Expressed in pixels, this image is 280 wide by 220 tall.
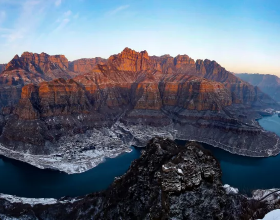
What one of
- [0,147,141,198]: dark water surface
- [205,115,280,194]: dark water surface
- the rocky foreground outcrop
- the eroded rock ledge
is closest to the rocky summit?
the eroded rock ledge

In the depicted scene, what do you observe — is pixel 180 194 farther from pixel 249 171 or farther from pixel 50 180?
pixel 249 171

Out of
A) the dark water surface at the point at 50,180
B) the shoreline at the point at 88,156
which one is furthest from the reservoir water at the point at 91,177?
the shoreline at the point at 88,156

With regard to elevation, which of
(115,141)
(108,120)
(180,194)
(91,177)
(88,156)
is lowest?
(91,177)

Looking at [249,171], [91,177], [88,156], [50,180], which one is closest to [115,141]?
[88,156]

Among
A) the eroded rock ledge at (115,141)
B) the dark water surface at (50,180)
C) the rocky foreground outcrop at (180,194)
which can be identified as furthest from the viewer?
the eroded rock ledge at (115,141)

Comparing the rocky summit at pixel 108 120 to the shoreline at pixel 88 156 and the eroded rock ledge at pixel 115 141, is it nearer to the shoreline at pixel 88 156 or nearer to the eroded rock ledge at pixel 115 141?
the eroded rock ledge at pixel 115 141

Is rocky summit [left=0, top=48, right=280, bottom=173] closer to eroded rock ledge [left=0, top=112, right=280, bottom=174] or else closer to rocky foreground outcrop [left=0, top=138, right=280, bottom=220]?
eroded rock ledge [left=0, top=112, right=280, bottom=174]
